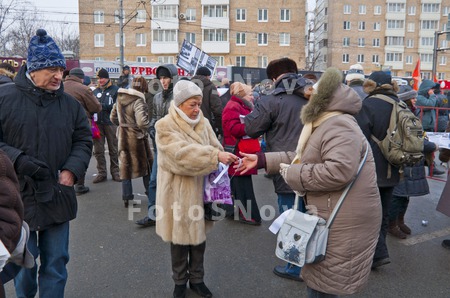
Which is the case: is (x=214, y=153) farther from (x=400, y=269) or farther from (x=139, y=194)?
(x=139, y=194)

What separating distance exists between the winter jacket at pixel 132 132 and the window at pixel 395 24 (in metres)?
73.3

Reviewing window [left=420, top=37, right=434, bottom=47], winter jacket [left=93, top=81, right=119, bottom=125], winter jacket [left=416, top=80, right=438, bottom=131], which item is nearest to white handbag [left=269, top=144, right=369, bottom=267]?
winter jacket [left=93, top=81, right=119, bottom=125]

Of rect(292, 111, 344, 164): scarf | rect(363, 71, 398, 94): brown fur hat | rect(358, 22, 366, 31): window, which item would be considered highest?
rect(358, 22, 366, 31): window

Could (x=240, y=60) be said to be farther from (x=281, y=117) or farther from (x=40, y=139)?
(x=40, y=139)

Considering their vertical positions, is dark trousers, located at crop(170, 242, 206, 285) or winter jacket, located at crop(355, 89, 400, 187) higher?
winter jacket, located at crop(355, 89, 400, 187)

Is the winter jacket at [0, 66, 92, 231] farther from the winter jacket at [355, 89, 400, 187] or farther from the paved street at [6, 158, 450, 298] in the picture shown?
the winter jacket at [355, 89, 400, 187]

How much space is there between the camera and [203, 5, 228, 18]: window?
162 ft

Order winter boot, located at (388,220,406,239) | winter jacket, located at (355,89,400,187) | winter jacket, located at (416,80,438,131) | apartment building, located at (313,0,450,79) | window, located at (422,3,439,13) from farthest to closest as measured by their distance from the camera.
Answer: window, located at (422,3,439,13) → apartment building, located at (313,0,450,79) → winter jacket, located at (416,80,438,131) → winter boot, located at (388,220,406,239) → winter jacket, located at (355,89,400,187)

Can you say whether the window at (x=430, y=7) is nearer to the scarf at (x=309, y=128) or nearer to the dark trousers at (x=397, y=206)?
the dark trousers at (x=397, y=206)

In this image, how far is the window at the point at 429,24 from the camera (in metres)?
70.7

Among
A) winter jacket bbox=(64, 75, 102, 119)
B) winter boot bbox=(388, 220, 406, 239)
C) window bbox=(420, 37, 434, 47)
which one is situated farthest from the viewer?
window bbox=(420, 37, 434, 47)

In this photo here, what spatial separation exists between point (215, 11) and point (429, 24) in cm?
4374

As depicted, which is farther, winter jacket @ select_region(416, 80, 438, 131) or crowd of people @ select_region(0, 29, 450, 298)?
winter jacket @ select_region(416, 80, 438, 131)

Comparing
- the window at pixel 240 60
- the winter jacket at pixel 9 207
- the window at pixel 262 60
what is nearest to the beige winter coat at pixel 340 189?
the winter jacket at pixel 9 207
